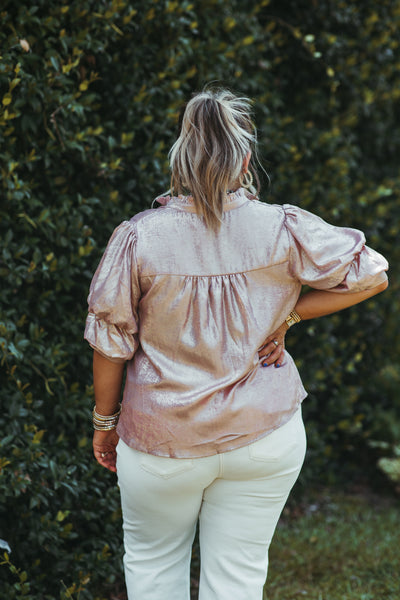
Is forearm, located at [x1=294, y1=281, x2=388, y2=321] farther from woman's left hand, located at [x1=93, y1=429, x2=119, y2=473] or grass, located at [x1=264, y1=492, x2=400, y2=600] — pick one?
grass, located at [x1=264, y1=492, x2=400, y2=600]

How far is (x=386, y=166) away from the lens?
4.60 meters

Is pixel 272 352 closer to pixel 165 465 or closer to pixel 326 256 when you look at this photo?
pixel 326 256

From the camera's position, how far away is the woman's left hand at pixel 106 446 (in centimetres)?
211

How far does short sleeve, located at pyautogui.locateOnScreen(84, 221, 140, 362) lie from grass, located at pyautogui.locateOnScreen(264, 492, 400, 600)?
1.86 m

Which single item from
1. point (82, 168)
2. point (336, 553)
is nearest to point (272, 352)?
point (82, 168)

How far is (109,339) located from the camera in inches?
73.6

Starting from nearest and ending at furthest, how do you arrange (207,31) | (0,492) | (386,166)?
(0,492) < (207,31) < (386,166)

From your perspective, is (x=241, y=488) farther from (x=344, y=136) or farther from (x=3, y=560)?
(x=344, y=136)

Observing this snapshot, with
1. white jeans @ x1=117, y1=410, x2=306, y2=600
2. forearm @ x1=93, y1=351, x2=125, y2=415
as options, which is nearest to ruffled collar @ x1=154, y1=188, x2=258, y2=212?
forearm @ x1=93, y1=351, x2=125, y2=415

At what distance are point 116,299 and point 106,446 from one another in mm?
579

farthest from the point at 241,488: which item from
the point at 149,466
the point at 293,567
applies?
the point at 293,567

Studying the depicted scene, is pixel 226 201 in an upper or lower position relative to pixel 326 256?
upper

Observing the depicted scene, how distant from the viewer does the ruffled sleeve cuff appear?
1.87 meters

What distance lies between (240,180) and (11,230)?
3.56ft
